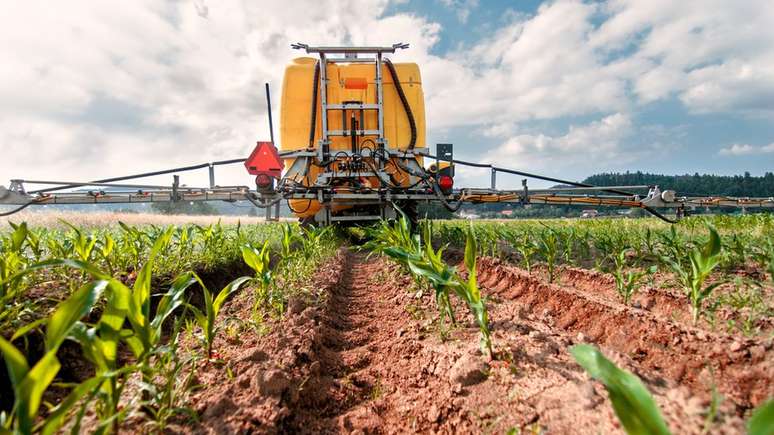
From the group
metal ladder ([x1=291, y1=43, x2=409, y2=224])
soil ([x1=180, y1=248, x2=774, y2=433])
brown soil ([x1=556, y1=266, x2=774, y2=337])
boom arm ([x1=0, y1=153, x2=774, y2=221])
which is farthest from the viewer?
metal ladder ([x1=291, y1=43, x2=409, y2=224])

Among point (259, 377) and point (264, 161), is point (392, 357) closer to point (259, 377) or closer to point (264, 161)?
point (259, 377)

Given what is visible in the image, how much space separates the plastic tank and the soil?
15.0ft

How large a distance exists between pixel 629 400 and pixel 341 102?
6829 mm

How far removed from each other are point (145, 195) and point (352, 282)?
10.6ft

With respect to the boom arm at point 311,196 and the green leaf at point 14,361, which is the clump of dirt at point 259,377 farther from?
the boom arm at point 311,196

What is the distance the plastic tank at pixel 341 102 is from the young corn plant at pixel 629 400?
6.05 meters

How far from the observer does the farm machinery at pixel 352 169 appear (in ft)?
17.5

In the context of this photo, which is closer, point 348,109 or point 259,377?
point 259,377

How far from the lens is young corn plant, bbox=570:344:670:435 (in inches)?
31.4

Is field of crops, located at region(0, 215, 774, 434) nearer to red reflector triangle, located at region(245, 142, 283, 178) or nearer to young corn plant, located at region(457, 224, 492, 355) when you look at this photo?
young corn plant, located at region(457, 224, 492, 355)

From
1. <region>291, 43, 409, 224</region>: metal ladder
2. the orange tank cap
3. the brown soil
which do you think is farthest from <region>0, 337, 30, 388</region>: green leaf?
the orange tank cap

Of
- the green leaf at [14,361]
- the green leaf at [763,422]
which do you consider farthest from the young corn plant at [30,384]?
the green leaf at [763,422]

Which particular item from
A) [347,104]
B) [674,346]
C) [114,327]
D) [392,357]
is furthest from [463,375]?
[347,104]

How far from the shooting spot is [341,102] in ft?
23.1
